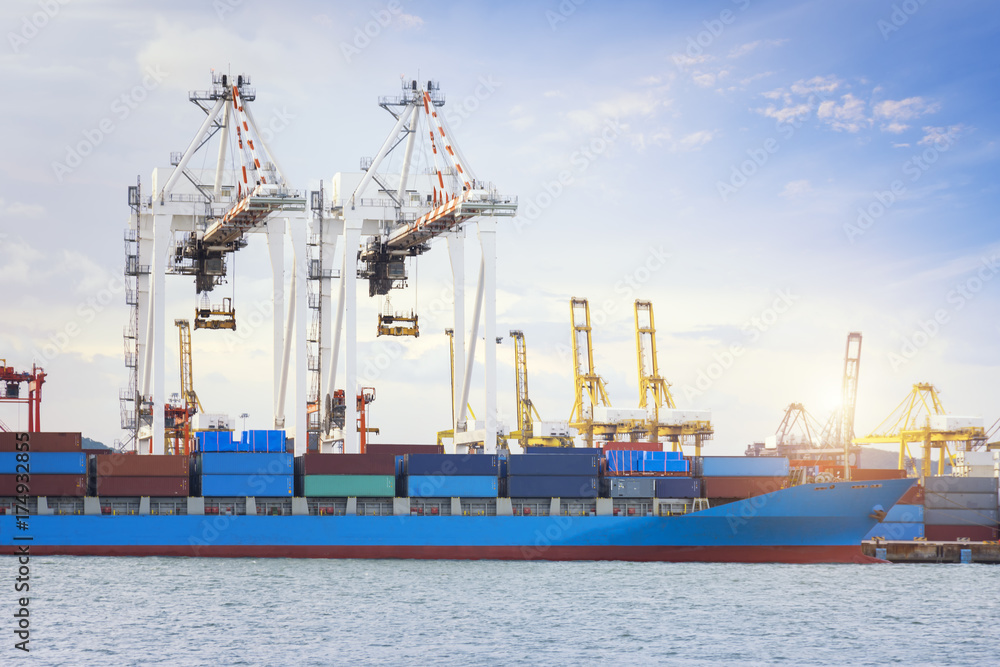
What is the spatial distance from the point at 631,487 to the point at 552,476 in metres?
3.86

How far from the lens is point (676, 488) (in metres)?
51.2

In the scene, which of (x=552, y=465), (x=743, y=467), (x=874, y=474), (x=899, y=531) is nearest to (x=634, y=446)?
(x=743, y=467)

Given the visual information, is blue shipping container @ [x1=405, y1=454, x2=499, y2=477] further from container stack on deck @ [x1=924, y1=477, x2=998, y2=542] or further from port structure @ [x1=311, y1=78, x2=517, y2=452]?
container stack on deck @ [x1=924, y1=477, x2=998, y2=542]

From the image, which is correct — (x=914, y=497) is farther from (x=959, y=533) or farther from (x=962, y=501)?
(x=959, y=533)

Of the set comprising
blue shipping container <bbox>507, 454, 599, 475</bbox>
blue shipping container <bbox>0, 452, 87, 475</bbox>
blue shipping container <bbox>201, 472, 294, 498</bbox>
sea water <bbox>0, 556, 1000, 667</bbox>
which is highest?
blue shipping container <bbox>0, 452, 87, 475</bbox>

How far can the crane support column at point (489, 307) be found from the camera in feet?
165

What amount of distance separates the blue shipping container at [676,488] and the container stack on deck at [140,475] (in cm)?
2159

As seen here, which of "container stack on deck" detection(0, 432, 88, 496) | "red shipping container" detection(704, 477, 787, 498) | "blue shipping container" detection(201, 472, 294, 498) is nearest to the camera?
"container stack on deck" detection(0, 432, 88, 496)

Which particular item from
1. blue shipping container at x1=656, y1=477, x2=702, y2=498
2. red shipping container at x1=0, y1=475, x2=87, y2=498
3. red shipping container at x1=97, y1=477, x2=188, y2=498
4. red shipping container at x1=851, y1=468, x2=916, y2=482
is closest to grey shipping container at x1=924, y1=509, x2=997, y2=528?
red shipping container at x1=851, y1=468, x2=916, y2=482

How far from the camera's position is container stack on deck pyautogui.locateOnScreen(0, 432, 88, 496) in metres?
47.4

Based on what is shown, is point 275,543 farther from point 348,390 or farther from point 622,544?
point 622,544

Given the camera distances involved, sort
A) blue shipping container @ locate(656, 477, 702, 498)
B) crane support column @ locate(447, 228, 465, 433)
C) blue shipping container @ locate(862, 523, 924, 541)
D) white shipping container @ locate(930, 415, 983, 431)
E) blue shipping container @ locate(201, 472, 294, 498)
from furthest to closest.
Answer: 1. white shipping container @ locate(930, 415, 983, 431)
2. blue shipping container @ locate(862, 523, 924, 541)
3. crane support column @ locate(447, 228, 465, 433)
4. blue shipping container @ locate(656, 477, 702, 498)
5. blue shipping container @ locate(201, 472, 294, 498)

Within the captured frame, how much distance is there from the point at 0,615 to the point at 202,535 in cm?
1594

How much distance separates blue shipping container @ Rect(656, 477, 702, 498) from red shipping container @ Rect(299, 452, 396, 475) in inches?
493
